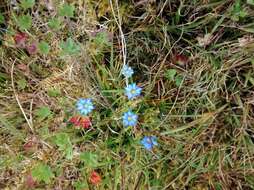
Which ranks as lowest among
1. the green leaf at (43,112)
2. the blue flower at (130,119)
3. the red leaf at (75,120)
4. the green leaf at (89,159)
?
the green leaf at (89,159)

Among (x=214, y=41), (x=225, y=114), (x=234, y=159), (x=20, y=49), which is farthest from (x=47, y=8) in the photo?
(x=234, y=159)

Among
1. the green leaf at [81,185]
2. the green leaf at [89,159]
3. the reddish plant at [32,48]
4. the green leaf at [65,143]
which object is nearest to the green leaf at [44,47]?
the reddish plant at [32,48]

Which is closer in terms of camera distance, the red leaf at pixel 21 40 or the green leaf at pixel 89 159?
the green leaf at pixel 89 159

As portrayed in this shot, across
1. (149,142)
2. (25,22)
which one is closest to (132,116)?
(149,142)

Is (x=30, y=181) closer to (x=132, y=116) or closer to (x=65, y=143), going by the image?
(x=65, y=143)

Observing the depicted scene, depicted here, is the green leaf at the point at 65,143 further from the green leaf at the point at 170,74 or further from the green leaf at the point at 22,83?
the green leaf at the point at 170,74
